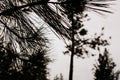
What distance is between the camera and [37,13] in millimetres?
3086

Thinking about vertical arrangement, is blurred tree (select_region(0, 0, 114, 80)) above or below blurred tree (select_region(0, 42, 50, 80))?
above

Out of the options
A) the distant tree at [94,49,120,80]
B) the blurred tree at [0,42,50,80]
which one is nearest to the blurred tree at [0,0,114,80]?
the blurred tree at [0,42,50,80]

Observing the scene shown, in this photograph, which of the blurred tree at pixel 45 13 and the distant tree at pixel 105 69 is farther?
the distant tree at pixel 105 69

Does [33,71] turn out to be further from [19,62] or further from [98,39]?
[98,39]

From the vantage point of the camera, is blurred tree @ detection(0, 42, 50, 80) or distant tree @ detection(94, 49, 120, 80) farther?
distant tree @ detection(94, 49, 120, 80)

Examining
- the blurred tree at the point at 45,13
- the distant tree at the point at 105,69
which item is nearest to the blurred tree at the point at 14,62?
the blurred tree at the point at 45,13

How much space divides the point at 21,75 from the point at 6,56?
62 centimetres

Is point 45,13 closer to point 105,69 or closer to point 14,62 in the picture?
point 14,62


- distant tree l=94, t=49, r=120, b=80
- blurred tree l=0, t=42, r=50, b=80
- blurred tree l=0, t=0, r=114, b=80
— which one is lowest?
distant tree l=94, t=49, r=120, b=80

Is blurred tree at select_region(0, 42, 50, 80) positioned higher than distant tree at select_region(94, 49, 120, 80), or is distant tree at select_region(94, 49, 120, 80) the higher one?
blurred tree at select_region(0, 42, 50, 80)

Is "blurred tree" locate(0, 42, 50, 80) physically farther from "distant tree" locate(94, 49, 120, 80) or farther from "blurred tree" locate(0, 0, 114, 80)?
"distant tree" locate(94, 49, 120, 80)

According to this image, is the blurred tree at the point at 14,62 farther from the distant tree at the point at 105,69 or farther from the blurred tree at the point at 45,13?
the distant tree at the point at 105,69

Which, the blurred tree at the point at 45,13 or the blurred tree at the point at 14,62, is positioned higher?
the blurred tree at the point at 45,13

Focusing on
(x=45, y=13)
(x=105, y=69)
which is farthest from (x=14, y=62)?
(x=105, y=69)
